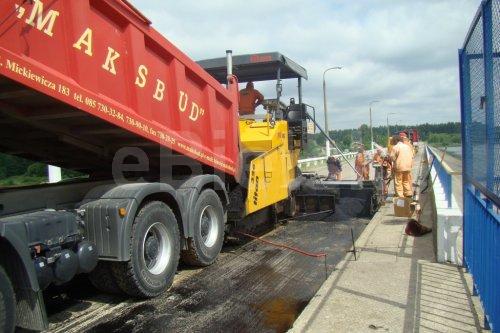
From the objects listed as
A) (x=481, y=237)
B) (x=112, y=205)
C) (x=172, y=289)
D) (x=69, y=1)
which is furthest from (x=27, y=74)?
(x=481, y=237)

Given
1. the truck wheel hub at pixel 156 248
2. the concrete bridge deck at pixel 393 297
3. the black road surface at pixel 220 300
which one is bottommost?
the black road surface at pixel 220 300

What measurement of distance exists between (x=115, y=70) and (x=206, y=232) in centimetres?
263

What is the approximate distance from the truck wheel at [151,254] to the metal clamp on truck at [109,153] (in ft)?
0.04

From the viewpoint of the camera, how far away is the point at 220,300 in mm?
4758

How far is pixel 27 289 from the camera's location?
11.6 ft

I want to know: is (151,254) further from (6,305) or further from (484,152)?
(484,152)

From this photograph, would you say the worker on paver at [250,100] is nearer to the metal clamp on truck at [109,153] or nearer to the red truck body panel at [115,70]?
the metal clamp on truck at [109,153]

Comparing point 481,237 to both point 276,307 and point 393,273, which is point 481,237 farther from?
point 276,307

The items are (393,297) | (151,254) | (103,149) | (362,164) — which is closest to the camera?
(393,297)

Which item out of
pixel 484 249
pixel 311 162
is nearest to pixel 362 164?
pixel 484 249

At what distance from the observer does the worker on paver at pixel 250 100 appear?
342 inches

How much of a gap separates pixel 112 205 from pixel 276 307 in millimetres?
1830

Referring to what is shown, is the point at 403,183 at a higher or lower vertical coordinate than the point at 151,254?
higher

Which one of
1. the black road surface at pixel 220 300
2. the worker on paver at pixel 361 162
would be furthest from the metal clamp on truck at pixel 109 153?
the worker on paver at pixel 361 162
